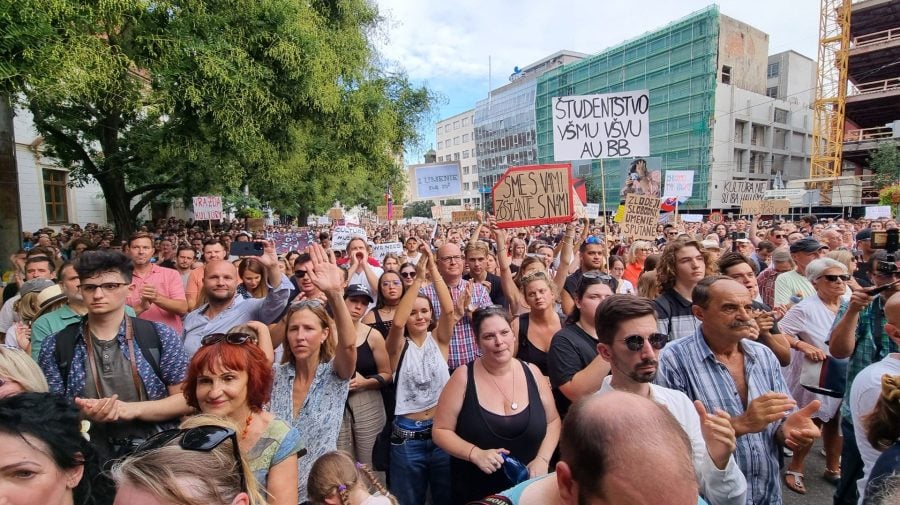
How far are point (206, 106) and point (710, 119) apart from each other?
138ft

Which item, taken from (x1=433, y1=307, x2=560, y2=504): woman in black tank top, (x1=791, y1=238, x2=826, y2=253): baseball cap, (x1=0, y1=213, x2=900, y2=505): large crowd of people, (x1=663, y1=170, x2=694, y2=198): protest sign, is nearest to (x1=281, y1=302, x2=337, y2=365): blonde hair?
(x1=0, y1=213, x2=900, y2=505): large crowd of people

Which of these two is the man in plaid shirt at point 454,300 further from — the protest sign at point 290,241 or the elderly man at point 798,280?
the protest sign at point 290,241

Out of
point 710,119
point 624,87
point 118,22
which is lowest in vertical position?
point 118,22

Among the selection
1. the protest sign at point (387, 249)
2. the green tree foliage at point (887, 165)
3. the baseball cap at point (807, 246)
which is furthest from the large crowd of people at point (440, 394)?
the green tree foliage at point (887, 165)

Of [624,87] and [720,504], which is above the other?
[624,87]

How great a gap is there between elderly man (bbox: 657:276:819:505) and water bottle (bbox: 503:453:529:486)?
2.74 ft

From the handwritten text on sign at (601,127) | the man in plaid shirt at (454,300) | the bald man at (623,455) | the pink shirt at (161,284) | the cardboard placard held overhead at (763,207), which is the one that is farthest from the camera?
the cardboard placard held overhead at (763,207)

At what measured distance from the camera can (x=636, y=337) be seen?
2088 mm

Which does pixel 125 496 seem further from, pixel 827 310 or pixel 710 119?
pixel 710 119

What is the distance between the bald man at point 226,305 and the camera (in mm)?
3357

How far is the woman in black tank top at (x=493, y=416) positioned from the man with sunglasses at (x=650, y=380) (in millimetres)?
432

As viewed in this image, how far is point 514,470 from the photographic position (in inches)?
86.0

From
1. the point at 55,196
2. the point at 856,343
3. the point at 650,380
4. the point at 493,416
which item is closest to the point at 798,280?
the point at 856,343

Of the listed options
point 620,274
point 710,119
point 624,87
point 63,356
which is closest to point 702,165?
point 710,119
